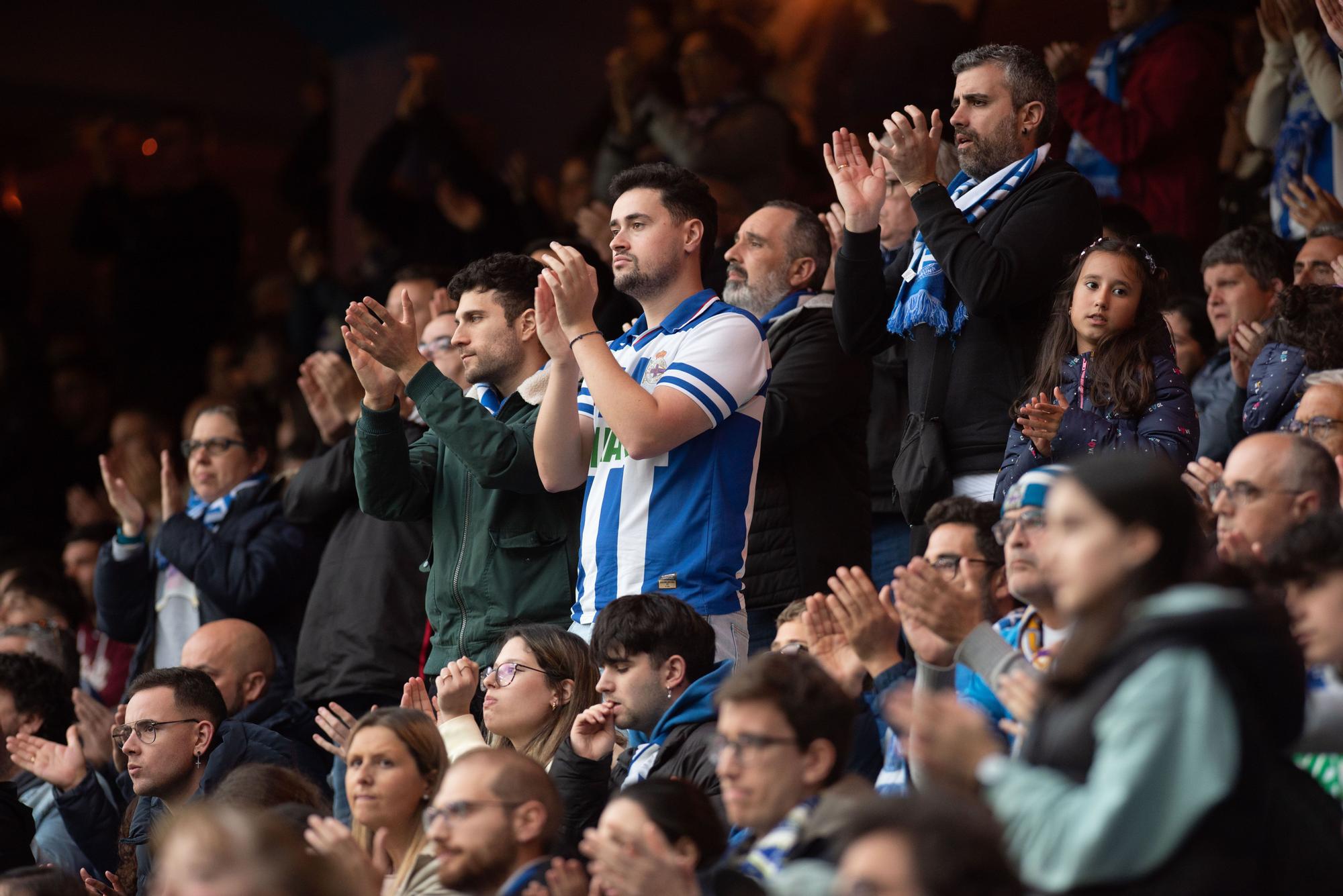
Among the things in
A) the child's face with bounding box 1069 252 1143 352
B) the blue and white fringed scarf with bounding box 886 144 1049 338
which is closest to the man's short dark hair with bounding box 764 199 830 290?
the blue and white fringed scarf with bounding box 886 144 1049 338

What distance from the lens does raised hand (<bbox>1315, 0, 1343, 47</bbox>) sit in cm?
598

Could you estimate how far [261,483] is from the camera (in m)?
6.92

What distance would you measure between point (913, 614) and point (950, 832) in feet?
3.62

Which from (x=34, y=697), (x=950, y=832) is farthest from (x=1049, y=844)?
(x=34, y=697)

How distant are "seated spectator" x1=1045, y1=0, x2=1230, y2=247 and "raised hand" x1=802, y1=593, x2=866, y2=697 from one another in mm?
3375

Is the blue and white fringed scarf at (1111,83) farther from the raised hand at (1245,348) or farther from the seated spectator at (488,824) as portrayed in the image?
the seated spectator at (488,824)

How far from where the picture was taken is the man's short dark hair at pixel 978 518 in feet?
14.5

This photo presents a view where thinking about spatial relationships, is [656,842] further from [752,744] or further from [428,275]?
[428,275]

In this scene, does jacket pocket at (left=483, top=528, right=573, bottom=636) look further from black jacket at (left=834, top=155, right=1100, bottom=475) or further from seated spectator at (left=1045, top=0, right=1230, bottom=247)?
seated spectator at (left=1045, top=0, right=1230, bottom=247)

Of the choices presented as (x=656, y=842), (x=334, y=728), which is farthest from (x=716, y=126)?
(x=656, y=842)

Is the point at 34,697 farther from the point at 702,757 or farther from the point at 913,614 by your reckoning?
the point at 913,614

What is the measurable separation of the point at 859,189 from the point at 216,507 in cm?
304

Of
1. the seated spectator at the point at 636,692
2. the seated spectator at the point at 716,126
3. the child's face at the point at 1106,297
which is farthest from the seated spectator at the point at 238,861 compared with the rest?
the seated spectator at the point at 716,126

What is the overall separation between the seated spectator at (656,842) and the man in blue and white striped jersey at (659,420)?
1095 millimetres
